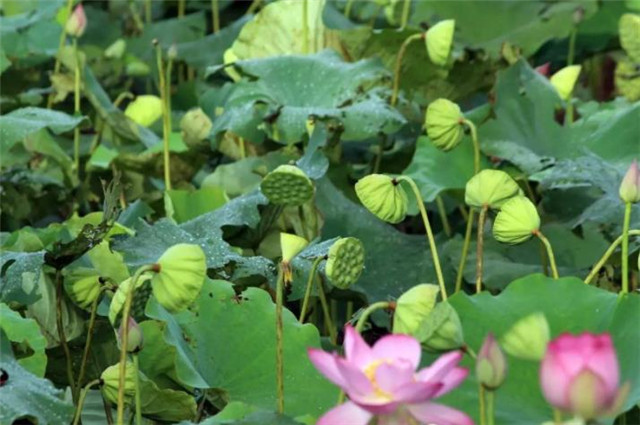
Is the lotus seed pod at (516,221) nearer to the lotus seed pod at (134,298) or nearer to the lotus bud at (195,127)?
the lotus seed pod at (134,298)

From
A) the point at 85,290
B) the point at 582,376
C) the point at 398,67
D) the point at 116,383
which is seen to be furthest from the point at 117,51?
the point at 582,376

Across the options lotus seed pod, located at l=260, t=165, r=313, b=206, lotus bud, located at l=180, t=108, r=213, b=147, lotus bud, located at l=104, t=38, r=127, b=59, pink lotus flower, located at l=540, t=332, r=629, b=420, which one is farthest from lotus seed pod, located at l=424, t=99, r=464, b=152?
lotus bud, located at l=104, t=38, r=127, b=59

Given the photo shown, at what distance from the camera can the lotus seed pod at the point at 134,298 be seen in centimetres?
83

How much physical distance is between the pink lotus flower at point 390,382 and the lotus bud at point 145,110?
112 cm

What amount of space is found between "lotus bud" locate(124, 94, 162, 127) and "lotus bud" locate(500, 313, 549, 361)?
1129 millimetres

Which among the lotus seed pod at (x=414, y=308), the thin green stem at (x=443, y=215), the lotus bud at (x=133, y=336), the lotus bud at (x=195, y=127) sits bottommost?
the thin green stem at (x=443, y=215)

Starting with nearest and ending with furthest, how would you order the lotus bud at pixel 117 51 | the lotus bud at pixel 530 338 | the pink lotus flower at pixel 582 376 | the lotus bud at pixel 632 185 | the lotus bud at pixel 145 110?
1. the pink lotus flower at pixel 582 376
2. the lotus bud at pixel 530 338
3. the lotus bud at pixel 632 185
4. the lotus bud at pixel 145 110
5. the lotus bud at pixel 117 51

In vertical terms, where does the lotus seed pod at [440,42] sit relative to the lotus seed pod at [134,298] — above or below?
below

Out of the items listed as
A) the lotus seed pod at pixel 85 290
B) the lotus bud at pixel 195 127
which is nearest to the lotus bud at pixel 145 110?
the lotus bud at pixel 195 127

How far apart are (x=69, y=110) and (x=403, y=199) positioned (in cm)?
90

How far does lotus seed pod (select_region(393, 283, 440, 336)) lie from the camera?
29.4 inches

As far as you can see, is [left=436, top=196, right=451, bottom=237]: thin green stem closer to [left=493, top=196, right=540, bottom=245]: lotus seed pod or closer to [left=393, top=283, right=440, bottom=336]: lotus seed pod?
[left=493, top=196, right=540, bottom=245]: lotus seed pod

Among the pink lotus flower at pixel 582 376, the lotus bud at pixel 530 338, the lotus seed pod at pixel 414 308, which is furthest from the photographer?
the lotus seed pod at pixel 414 308

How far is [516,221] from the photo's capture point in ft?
3.05
